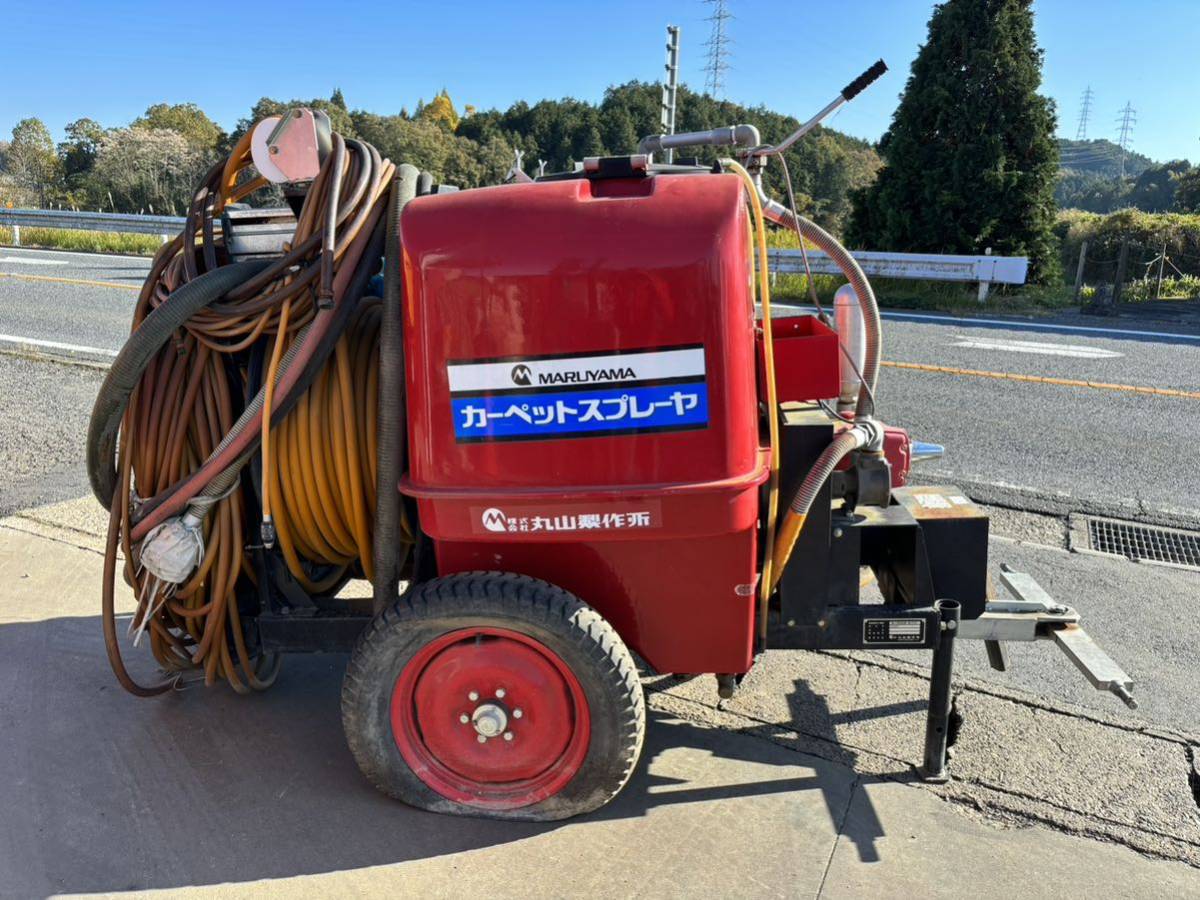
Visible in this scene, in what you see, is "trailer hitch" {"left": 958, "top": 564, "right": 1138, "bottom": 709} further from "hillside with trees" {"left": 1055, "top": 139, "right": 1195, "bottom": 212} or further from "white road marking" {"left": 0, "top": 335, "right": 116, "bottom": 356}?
"hillside with trees" {"left": 1055, "top": 139, "right": 1195, "bottom": 212}

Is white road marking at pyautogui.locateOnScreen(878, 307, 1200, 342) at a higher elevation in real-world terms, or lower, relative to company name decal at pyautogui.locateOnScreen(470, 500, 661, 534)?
higher

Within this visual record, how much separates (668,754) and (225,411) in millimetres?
1668

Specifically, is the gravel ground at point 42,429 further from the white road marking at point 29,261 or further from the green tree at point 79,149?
the green tree at point 79,149

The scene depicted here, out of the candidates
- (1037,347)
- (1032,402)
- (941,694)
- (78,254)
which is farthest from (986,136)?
(78,254)

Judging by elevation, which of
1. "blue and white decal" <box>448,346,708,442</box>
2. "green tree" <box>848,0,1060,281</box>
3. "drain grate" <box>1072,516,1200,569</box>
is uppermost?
"green tree" <box>848,0,1060,281</box>

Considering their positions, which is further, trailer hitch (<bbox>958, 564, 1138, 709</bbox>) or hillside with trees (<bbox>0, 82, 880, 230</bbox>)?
hillside with trees (<bbox>0, 82, 880, 230</bbox>)

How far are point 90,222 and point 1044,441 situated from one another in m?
20.5

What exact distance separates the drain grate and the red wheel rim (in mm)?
3012

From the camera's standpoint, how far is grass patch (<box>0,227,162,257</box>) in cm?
1777

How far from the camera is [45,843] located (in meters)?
2.29

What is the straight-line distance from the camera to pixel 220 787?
2.50 metres

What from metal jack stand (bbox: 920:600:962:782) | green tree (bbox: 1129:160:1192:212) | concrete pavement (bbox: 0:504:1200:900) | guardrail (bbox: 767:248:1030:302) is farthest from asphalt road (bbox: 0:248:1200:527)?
green tree (bbox: 1129:160:1192:212)

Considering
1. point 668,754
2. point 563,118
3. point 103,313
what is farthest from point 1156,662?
point 563,118

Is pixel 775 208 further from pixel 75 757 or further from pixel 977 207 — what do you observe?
pixel 977 207
